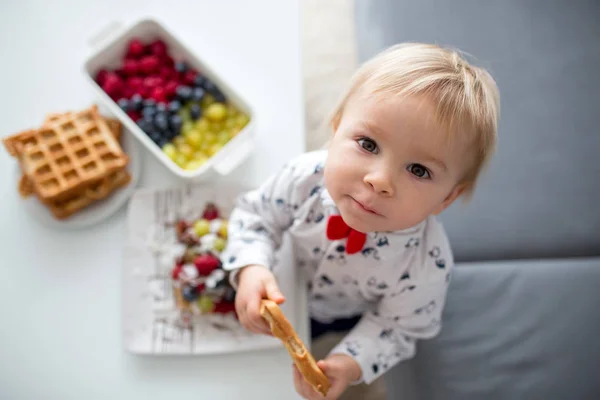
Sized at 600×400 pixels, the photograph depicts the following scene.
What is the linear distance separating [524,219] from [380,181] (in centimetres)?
49

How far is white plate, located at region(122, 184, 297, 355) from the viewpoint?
0.68 m

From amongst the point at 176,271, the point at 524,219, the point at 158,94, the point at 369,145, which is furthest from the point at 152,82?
the point at 524,219

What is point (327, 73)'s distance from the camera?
4.14 feet

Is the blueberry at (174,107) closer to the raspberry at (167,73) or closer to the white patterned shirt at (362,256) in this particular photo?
the raspberry at (167,73)

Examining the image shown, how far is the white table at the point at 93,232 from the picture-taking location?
0.69 meters

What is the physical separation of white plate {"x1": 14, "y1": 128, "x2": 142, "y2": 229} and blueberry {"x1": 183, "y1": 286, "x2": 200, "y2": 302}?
0.58ft

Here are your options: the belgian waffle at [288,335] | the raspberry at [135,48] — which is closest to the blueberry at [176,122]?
the raspberry at [135,48]

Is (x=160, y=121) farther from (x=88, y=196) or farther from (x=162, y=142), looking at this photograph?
(x=88, y=196)

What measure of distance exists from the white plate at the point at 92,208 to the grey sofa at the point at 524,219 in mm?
477

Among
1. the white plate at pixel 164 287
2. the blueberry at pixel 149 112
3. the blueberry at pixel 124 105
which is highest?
the blueberry at pixel 124 105

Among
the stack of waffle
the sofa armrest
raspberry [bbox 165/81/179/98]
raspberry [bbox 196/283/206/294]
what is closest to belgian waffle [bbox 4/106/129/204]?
the stack of waffle

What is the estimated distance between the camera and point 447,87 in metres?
0.48

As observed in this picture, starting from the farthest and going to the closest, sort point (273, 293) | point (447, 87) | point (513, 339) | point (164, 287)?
point (513, 339), point (164, 287), point (273, 293), point (447, 87)

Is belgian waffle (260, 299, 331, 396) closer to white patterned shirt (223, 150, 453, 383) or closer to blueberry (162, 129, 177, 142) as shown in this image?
white patterned shirt (223, 150, 453, 383)
